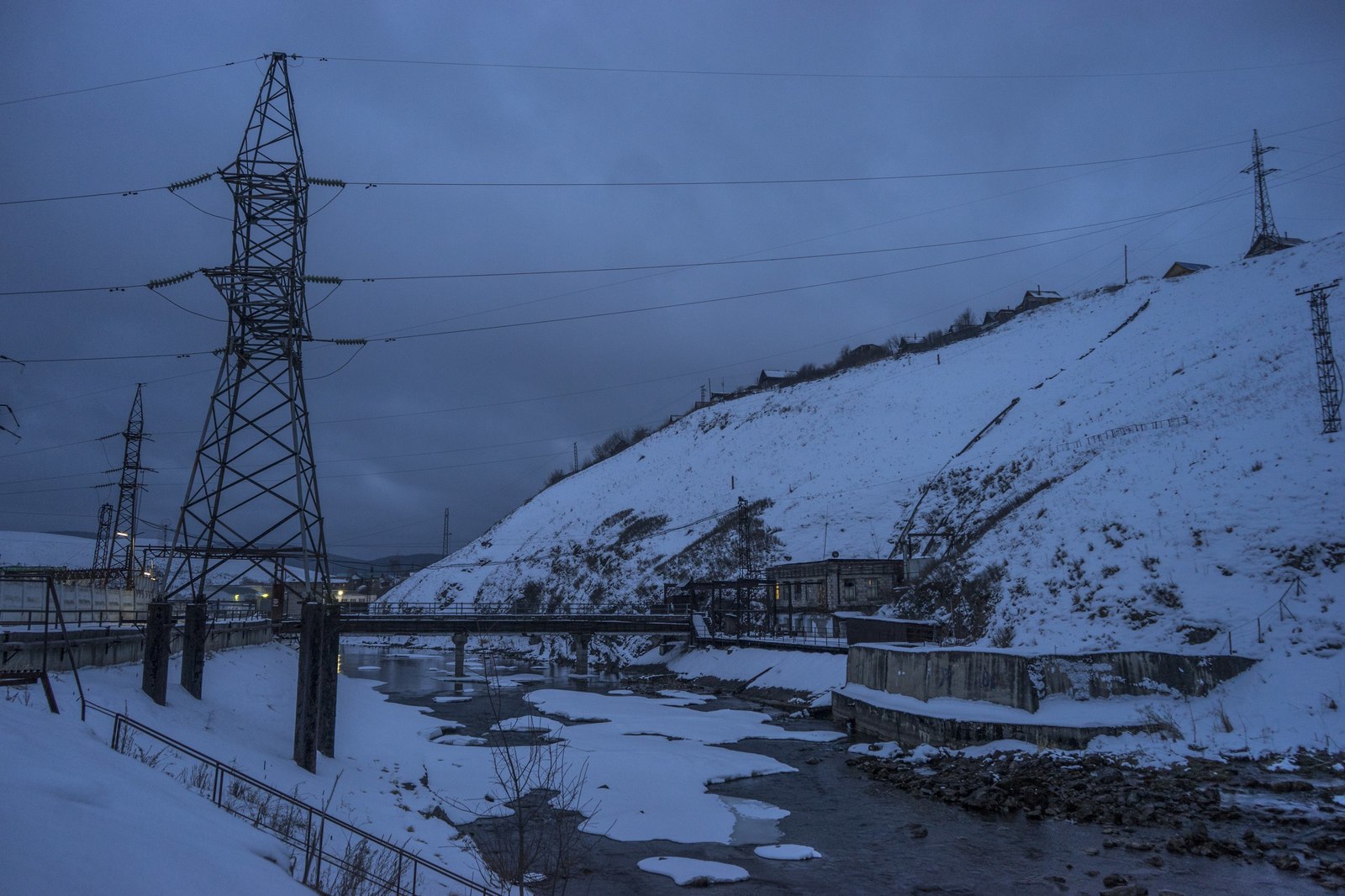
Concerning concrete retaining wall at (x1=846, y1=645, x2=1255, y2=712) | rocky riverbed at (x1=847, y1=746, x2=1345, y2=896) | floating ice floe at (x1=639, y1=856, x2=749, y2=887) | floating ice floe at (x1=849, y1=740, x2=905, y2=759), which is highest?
concrete retaining wall at (x1=846, y1=645, x2=1255, y2=712)

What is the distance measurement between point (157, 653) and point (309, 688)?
4.06m

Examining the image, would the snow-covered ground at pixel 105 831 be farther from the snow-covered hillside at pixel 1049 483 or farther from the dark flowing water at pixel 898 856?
the snow-covered hillside at pixel 1049 483

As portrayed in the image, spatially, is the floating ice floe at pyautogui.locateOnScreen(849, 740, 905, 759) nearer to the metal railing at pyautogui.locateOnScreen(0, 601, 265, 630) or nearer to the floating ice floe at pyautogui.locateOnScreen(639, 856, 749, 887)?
the floating ice floe at pyautogui.locateOnScreen(639, 856, 749, 887)

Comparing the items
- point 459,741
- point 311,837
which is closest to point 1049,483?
point 459,741

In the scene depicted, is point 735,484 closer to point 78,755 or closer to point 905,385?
point 905,385

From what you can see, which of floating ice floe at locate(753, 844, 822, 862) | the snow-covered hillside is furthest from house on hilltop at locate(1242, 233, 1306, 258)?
floating ice floe at locate(753, 844, 822, 862)

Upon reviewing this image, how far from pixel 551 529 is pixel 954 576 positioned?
231ft

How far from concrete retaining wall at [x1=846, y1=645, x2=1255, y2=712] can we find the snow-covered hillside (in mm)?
2848

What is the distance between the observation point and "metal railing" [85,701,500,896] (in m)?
10.5

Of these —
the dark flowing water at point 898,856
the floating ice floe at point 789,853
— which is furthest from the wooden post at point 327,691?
the floating ice floe at point 789,853

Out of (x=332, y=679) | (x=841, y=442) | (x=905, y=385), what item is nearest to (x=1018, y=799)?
(x=332, y=679)

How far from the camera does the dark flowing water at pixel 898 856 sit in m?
15.4

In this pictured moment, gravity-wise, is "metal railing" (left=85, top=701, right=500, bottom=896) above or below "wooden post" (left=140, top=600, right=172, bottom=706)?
below

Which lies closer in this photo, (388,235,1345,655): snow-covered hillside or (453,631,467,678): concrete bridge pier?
(388,235,1345,655): snow-covered hillside
